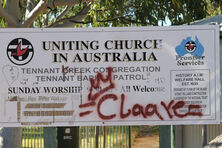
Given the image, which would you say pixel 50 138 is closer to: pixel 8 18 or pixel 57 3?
pixel 8 18

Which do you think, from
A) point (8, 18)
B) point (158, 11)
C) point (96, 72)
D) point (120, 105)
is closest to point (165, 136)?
point (120, 105)

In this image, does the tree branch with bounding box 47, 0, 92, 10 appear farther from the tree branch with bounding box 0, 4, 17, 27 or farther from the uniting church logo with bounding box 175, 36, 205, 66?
the uniting church logo with bounding box 175, 36, 205, 66

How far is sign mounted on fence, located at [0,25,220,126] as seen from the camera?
4465 millimetres

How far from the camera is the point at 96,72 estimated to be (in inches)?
177

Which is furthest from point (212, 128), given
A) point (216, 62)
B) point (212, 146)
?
point (216, 62)

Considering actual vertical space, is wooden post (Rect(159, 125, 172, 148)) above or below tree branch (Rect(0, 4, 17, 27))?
below

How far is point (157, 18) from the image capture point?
32.8 feet

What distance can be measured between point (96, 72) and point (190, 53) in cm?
115

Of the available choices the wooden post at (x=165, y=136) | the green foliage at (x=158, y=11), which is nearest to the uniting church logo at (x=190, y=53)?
the wooden post at (x=165, y=136)

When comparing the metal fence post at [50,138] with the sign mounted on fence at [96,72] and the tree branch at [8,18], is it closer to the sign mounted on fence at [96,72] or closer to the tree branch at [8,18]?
the sign mounted on fence at [96,72]

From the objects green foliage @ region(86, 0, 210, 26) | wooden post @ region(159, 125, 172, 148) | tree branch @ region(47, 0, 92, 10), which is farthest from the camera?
green foliage @ region(86, 0, 210, 26)

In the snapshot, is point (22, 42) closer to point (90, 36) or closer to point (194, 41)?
point (90, 36)

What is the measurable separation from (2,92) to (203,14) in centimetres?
740

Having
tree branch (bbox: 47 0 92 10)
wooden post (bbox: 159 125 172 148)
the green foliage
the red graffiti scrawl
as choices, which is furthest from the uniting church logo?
tree branch (bbox: 47 0 92 10)
